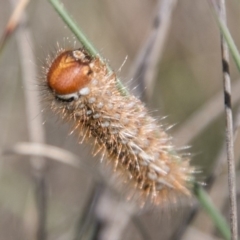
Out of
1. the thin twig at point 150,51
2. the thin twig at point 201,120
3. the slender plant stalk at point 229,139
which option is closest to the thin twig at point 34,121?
the thin twig at point 150,51

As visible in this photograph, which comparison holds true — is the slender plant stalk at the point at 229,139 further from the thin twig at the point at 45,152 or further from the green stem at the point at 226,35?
the thin twig at the point at 45,152

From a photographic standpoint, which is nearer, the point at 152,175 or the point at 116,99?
the point at 116,99

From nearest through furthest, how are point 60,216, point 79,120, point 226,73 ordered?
point 226,73 → point 79,120 → point 60,216

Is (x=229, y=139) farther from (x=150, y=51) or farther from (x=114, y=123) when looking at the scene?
(x=150, y=51)

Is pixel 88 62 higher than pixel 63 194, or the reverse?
pixel 88 62

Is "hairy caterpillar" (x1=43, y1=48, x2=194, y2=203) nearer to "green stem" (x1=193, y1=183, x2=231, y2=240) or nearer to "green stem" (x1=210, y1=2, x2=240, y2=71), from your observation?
"green stem" (x1=193, y1=183, x2=231, y2=240)

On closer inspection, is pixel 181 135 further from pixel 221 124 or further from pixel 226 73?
pixel 226 73

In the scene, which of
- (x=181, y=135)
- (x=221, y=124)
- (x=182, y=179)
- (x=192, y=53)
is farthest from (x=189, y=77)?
(x=182, y=179)

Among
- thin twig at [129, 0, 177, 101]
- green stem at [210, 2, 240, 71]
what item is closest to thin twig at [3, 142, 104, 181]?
thin twig at [129, 0, 177, 101]

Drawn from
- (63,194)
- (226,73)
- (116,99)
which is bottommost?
(63,194)
